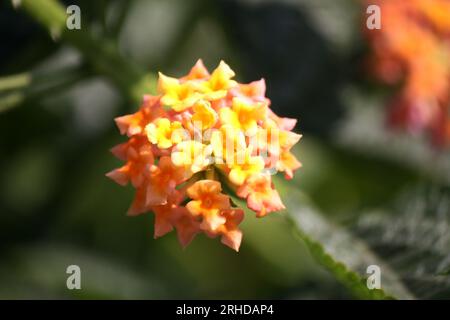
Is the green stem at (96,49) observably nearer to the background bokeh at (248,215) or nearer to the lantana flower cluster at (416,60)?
the background bokeh at (248,215)

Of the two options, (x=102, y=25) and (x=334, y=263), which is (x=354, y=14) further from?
(x=334, y=263)

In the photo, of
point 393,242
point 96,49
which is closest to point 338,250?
point 393,242

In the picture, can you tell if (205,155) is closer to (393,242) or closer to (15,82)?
(15,82)

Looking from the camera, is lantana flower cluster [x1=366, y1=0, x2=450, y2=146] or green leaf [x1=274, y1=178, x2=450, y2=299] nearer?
green leaf [x1=274, y1=178, x2=450, y2=299]

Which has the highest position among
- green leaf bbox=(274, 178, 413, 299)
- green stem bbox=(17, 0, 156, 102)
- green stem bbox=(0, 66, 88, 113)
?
green stem bbox=(17, 0, 156, 102)

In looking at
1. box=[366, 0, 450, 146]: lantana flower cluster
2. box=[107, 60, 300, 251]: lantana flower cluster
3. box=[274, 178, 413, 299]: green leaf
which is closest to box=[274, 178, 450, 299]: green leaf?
box=[274, 178, 413, 299]: green leaf

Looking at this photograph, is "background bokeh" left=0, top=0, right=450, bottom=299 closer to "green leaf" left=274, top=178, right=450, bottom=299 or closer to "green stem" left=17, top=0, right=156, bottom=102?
"green leaf" left=274, top=178, right=450, bottom=299
